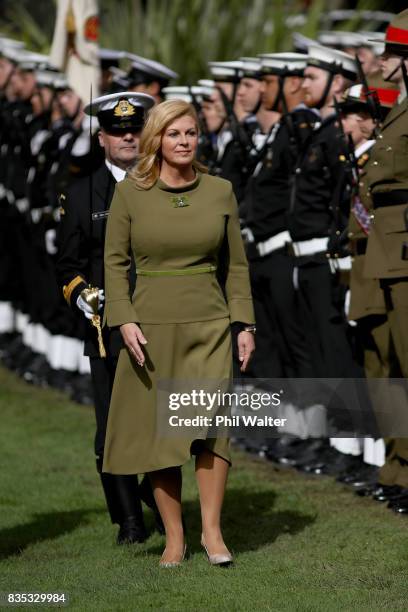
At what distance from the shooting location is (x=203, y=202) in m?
7.43

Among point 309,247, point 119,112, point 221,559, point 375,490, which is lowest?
point 375,490

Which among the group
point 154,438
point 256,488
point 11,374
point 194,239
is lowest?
point 11,374

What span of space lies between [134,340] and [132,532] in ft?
4.86

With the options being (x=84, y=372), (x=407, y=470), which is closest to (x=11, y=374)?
(x=84, y=372)

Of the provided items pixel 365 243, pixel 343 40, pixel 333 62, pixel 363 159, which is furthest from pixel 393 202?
pixel 343 40

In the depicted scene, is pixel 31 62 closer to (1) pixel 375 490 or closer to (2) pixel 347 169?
(2) pixel 347 169

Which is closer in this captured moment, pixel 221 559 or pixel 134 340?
pixel 134 340

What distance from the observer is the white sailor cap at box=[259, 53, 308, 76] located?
10845 mm

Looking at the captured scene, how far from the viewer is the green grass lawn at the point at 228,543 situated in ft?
22.9

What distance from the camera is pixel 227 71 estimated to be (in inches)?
491

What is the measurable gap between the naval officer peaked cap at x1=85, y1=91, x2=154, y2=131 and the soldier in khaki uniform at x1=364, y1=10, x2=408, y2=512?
1.28 metres

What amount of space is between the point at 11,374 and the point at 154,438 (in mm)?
8733

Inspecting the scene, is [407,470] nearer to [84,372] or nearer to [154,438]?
[154,438]

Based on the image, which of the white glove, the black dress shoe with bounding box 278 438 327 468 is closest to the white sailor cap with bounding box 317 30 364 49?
the black dress shoe with bounding box 278 438 327 468
